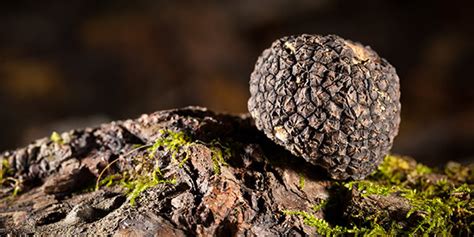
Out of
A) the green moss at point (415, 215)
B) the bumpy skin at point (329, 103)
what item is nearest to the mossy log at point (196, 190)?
the green moss at point (415, 215)

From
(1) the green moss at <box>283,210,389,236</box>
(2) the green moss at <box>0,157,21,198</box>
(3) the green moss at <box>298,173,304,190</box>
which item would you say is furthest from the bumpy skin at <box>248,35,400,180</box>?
(2) the green moss at <box>0,157,21,198</box>

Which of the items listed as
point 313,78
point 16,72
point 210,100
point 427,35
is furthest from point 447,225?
point 16,72

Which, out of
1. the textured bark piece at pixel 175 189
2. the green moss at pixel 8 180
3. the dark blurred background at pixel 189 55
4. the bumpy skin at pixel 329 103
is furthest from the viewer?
the dark blurred background at pixel 189 55

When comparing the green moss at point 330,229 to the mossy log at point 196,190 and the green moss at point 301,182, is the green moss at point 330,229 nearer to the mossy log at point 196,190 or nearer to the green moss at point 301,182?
the mossy log at point 196,190

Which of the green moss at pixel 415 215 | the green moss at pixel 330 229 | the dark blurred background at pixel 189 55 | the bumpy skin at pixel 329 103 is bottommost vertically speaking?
the green moss at pixel 330 229

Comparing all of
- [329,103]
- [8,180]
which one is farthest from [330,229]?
[8,180]

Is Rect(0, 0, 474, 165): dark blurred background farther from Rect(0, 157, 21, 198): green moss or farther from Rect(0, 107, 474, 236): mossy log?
Rect(0, 107, 474, 236): mossy log

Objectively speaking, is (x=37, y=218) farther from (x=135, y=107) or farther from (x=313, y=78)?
(x=135, y=107)
